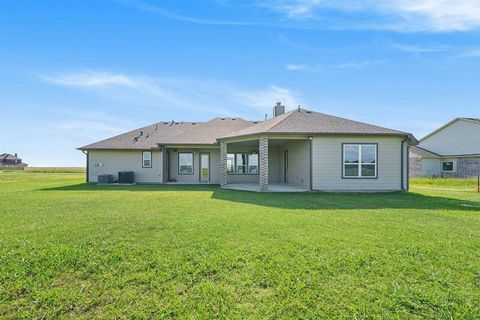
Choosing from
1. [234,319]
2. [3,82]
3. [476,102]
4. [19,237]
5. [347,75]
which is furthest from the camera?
[476,102]

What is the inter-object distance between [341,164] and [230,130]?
953 cm

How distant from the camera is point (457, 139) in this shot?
2909cm

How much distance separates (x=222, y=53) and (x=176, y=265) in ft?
41.3

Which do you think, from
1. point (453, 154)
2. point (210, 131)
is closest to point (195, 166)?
point (210, 131)

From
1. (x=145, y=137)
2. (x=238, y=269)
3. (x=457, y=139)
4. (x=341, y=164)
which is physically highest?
(x=457, y=139)

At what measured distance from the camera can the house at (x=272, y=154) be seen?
503 inches

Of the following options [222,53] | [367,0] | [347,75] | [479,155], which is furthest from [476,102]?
[222,53]

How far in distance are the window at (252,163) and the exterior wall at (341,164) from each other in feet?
21.2

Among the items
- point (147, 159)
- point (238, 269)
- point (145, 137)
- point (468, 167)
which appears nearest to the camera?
point (238, 269)

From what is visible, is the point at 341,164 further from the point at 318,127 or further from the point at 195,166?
the point at 195,166

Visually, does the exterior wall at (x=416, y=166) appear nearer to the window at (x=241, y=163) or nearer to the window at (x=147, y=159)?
the window at (x=241, y=163)

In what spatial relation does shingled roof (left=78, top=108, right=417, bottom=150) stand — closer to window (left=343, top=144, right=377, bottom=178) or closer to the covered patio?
window (left=343, top=144, right=377, bottom=178)

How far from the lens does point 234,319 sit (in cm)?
263

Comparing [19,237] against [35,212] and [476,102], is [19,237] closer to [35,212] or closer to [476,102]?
[35,212]
